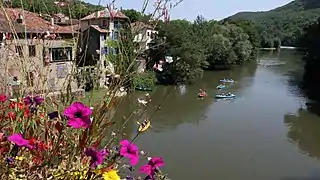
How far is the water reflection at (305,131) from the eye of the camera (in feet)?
33.4

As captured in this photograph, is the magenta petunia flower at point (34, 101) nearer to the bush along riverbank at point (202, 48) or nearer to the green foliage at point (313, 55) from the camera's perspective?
the bush along riverbank at point (202, 48)

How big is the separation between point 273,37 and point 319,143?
136 feet

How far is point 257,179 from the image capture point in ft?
25.9

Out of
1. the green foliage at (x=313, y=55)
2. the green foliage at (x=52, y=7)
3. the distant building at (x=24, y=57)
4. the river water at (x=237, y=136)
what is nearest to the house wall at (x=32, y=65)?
the distant building at (x=24, y=57)

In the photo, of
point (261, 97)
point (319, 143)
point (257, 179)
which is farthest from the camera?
point (261, 97)

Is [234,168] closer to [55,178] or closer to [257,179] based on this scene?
[257,179]

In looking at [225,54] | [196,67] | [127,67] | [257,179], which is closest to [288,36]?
[225,54]

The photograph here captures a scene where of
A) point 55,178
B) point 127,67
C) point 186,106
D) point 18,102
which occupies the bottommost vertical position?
point 186,106

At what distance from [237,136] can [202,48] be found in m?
10.2

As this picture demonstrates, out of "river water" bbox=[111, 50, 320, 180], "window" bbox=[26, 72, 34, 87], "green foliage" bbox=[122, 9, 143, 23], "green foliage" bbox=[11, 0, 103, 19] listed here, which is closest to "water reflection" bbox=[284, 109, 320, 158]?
"river water" bbox=[111, 50, 320, 180]

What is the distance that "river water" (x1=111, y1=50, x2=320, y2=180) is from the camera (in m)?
8.33

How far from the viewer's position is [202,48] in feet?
66.2

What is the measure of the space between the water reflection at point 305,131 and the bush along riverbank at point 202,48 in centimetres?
457

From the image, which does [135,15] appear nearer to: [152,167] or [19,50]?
[19,50]
